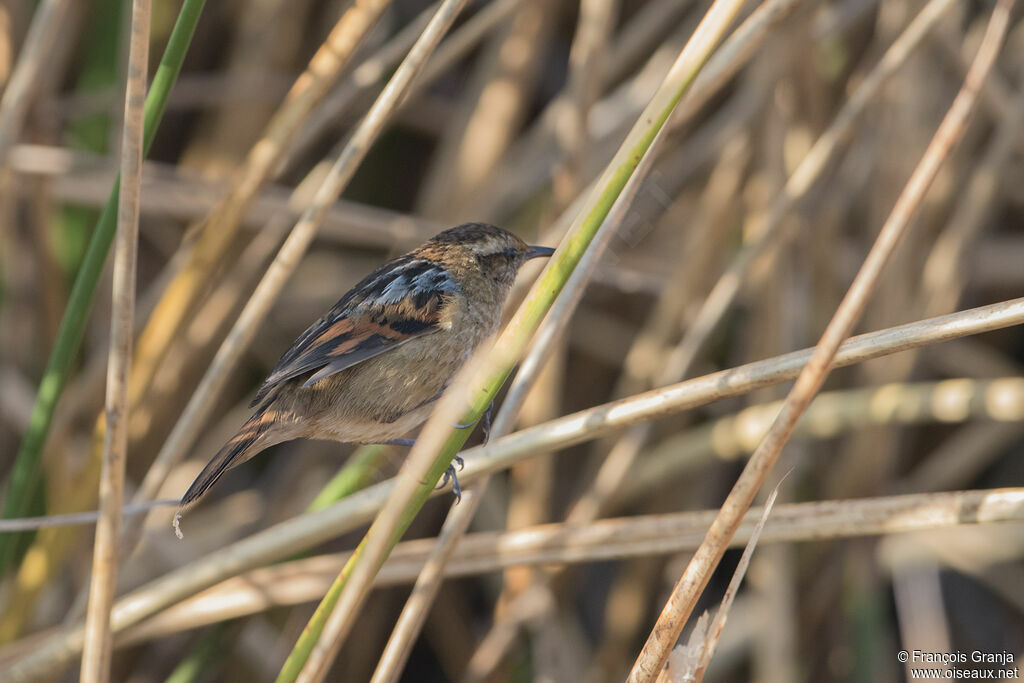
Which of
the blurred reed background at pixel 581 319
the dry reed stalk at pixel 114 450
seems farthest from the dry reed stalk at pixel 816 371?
the dry reed stalk at pixel 114 450

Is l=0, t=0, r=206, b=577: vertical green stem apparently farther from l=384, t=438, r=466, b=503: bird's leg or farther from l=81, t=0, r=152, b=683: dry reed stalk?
l=384, t=438, r=466, b=503: bird's leg

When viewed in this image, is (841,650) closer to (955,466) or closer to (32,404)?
(955,466)

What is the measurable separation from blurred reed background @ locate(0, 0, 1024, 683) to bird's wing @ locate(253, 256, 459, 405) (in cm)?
32

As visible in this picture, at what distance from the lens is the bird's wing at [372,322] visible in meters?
1.70

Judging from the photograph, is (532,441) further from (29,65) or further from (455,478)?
(29,65)

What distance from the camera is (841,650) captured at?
2.86 meters

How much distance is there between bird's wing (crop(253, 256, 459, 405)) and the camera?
170 cm

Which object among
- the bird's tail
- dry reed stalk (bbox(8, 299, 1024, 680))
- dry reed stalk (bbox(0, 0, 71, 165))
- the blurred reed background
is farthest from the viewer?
the blurred reed background

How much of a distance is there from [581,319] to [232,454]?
6.68ft

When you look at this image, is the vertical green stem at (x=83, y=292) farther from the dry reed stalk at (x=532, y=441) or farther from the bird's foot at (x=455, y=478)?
the bird's foot at (x=455, y=478)

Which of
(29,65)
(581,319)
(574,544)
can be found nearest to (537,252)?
(574,544)

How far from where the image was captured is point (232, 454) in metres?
1.55

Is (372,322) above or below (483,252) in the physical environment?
below

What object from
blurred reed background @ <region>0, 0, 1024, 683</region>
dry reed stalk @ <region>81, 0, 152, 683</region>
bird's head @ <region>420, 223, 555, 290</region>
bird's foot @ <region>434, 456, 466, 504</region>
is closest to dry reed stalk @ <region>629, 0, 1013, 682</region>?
bird's foot @ <region>434, 456, 466, 504</region>
